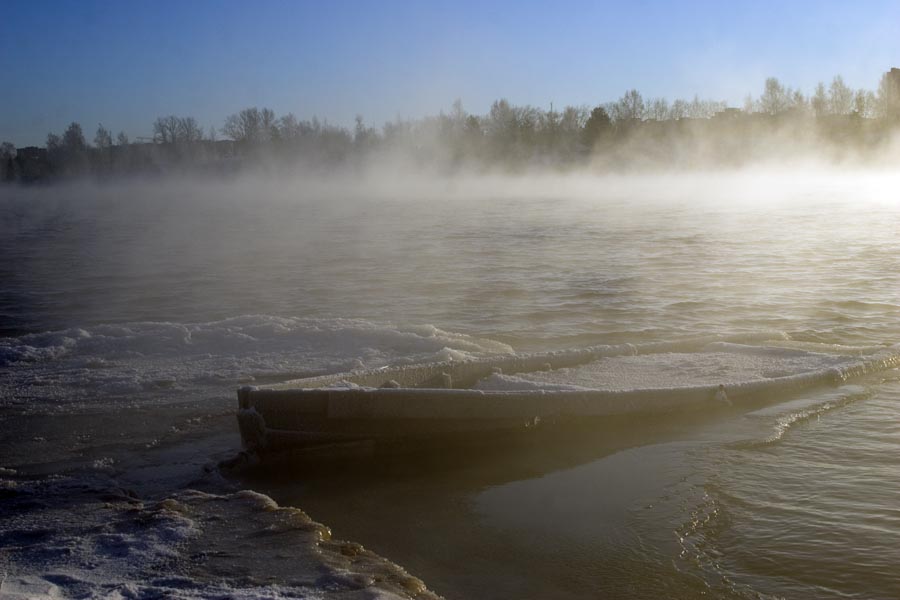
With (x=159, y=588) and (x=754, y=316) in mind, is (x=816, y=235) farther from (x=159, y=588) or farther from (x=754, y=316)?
(x=159, y=588)

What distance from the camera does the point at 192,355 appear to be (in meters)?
9.88

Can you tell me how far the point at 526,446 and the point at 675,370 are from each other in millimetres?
2369

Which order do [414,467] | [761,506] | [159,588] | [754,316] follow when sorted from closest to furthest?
1. [159,588]
2. [761,506]
3. [414,467]
4. [754,316]

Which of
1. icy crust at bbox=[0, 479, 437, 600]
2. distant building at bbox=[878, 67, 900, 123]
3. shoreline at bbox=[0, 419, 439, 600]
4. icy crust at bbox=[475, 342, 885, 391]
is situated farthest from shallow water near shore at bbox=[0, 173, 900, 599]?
distant building at bbox=[878, 67, 900, 123]

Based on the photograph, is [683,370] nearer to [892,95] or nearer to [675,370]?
[675,370]

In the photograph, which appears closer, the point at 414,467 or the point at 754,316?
the point at 414,467

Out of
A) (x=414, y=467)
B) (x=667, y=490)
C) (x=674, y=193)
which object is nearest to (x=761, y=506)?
(x=667, y=490)

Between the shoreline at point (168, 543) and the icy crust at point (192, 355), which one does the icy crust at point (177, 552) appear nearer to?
the shoreline at point (168, 543)

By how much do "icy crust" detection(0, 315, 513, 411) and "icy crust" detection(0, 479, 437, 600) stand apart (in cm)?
273

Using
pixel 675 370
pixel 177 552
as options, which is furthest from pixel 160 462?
pixel 675 370

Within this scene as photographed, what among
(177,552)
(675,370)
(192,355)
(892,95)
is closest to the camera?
(177,552)

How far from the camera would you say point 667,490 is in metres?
5.88

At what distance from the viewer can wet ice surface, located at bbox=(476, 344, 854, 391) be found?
7754 millimetres

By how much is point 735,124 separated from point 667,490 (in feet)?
310
